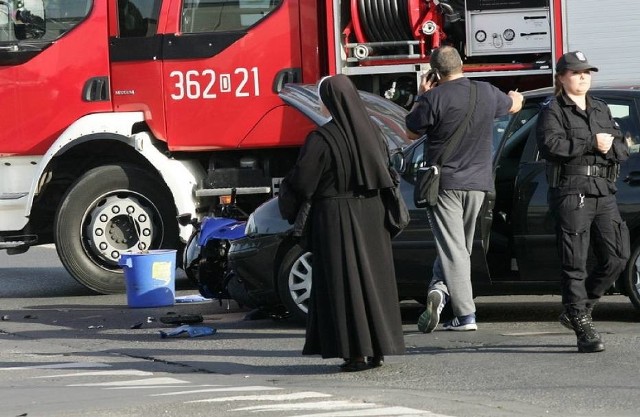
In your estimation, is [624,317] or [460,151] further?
[624,317]

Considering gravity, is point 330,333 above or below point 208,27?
below

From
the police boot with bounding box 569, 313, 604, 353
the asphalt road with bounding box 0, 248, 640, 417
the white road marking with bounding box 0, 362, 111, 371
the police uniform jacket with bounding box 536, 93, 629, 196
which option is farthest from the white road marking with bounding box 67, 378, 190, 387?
the police uniform jacket with bounding box 536, 93, 629, 196

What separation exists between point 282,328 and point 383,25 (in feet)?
11.6

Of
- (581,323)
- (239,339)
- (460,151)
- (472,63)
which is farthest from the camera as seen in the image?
Answer: (472,63)

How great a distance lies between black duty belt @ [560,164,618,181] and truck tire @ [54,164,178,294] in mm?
5369

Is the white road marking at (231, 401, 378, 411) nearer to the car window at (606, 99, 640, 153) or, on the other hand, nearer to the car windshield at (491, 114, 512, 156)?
the car windshield at (491, 114, 512, 156)

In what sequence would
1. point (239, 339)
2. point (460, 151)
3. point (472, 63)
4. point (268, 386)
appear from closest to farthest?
point (268, 386) → point (460, 151) → point (239, 339) → point (472, 63)

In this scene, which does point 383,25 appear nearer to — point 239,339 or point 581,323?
point 239,339

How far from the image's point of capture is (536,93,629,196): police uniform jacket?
838cm

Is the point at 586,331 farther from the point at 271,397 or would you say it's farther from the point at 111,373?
the point at 111,373

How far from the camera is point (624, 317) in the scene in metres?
10.1

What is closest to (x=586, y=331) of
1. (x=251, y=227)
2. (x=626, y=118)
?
(x=626, y=118)

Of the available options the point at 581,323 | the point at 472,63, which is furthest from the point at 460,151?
the point at 472,63

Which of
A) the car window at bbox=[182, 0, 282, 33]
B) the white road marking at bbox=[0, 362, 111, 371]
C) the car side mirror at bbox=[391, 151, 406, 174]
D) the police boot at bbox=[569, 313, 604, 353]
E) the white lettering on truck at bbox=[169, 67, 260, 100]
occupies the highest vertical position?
the car window at bbox=[182, 0, 282, 33]
